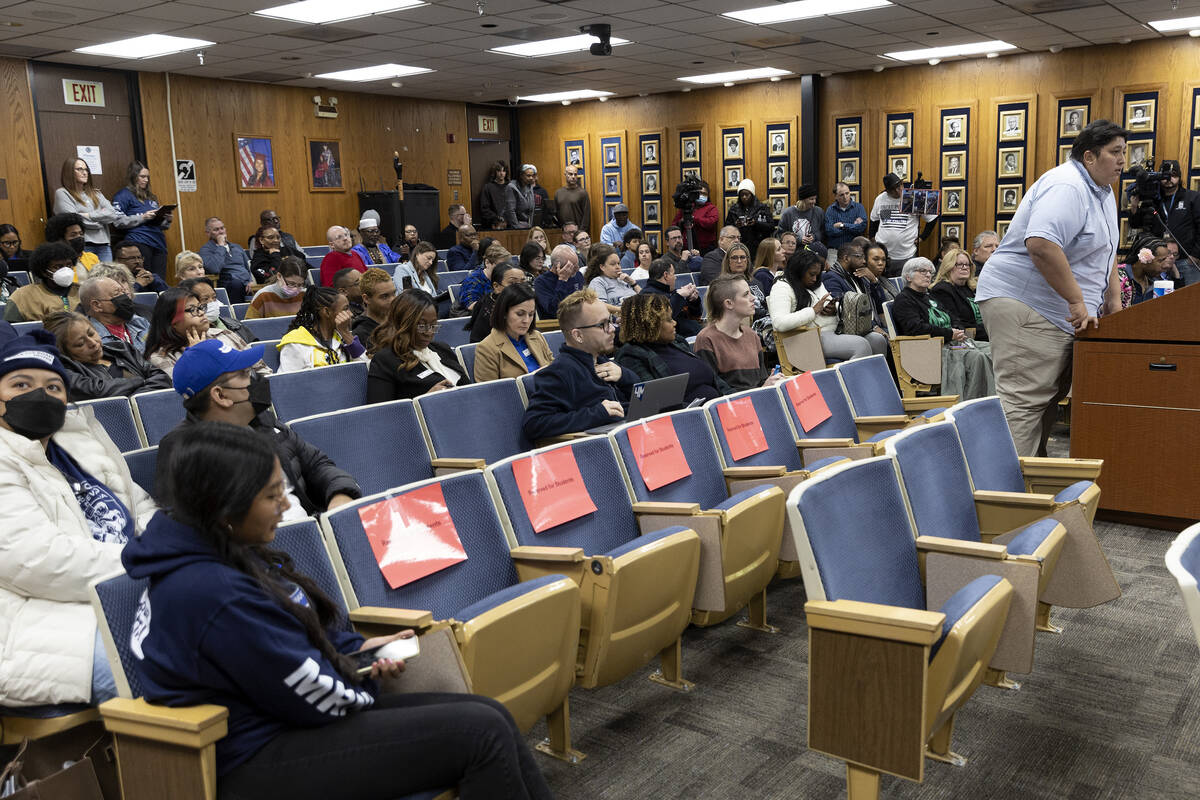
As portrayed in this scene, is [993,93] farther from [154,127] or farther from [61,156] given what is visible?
[61,156]

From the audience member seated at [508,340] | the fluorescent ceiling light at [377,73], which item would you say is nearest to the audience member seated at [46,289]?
the audience member seated at [508,340]

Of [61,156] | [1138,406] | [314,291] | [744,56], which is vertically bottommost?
[1138,406]

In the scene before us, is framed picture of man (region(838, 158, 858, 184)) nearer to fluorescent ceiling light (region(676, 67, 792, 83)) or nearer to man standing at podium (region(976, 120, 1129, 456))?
fluorescent ceiling light (region(676, 67, 792, 83))

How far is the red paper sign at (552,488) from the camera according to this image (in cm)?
272

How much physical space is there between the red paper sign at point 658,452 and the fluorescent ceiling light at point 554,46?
279 inches

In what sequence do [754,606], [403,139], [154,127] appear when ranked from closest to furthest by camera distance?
1. [754,606]
2. [154,127]
3. [403,139]

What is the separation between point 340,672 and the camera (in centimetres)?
180

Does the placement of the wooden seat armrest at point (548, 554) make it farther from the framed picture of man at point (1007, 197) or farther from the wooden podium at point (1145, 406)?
the framed picture of man at point (1007, 197)

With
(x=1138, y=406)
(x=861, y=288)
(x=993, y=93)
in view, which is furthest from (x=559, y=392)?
(x=993, y=93)

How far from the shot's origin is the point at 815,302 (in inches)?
267

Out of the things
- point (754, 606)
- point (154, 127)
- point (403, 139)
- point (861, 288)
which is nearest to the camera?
point (754, 606)

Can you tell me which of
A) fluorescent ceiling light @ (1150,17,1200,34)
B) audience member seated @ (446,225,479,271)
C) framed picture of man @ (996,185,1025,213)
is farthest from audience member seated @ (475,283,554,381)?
framed picture of man @ (996,185,1025,213)

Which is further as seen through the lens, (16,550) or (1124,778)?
(1124,778)

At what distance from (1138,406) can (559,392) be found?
2451 millimetres
